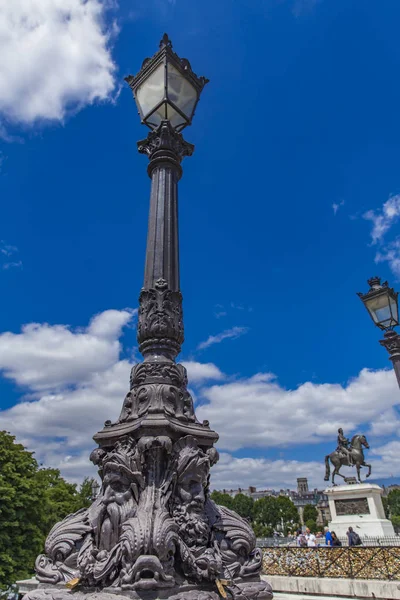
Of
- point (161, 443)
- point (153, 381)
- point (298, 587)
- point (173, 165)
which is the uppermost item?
point (173, 165)

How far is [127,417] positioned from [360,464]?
74.2 feet

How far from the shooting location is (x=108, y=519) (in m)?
4.50

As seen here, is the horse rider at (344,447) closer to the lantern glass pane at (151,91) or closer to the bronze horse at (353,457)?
the bronze horse at (353,457)

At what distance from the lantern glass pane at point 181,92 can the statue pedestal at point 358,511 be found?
1836cm

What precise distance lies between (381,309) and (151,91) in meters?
6.53

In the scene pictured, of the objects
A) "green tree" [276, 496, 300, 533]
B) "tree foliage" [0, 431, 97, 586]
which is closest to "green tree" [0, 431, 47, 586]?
"tree foliage" [0, 431, 97, 586]

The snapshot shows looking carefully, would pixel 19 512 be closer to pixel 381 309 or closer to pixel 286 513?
pixel 381 309

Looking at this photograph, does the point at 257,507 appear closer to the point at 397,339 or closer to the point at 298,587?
the point at 298,587

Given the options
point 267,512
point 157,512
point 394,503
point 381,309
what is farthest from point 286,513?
point 157,512

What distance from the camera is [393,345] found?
8.45 m

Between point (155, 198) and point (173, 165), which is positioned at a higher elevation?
point (173, 165)

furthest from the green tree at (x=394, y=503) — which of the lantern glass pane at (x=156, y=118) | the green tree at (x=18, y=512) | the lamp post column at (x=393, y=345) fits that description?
the lantern glass pane at (x=156, y=118)

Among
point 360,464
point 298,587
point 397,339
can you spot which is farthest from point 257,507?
point 397,339

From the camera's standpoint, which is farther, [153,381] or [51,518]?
[51,518]
